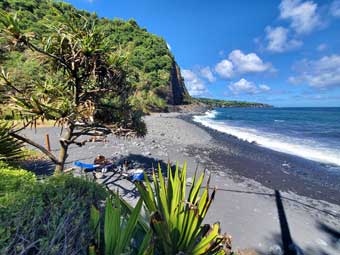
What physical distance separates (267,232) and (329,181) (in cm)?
577

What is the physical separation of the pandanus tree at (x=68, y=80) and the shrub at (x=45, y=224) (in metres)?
1.96

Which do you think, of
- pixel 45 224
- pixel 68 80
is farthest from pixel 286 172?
pixel 45 224

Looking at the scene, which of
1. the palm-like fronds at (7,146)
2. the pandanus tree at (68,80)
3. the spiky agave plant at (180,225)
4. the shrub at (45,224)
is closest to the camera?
the shrub at (45,224)

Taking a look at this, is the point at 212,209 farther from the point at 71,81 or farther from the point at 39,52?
the point at 39,52

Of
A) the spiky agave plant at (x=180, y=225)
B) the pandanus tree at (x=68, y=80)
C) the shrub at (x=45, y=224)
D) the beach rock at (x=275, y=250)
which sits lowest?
the beach rock at (x=275, y=250)

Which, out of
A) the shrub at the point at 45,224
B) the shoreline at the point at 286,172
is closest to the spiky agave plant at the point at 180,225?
the shrub at the point at 45,224

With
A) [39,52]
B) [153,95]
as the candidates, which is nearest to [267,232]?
[39,52]

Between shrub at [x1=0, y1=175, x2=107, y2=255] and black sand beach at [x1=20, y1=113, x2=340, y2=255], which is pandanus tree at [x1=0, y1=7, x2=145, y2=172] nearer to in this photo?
black sand beach at [x1=20, y1=113, x2=340, y2=255]

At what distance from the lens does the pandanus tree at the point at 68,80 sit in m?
3.22

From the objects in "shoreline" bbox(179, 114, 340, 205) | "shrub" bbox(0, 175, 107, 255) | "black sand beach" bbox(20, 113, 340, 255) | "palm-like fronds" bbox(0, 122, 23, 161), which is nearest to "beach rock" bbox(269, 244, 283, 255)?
"black sand beach" bbox(20, 113, 340, 255)

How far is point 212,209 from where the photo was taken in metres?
4.57

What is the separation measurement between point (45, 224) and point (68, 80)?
319cm

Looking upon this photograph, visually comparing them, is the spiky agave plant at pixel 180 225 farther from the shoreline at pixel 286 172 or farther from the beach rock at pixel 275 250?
the shoreline at pixel 286 172

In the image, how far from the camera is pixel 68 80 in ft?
12.6
